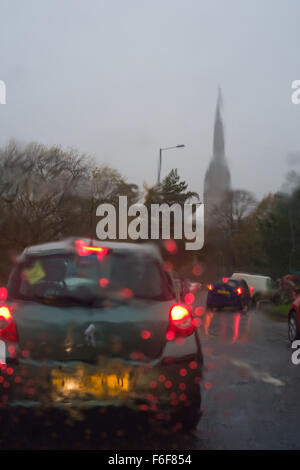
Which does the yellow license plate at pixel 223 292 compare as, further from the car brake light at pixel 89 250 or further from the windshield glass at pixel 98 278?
the car brake light at pixel 89 250

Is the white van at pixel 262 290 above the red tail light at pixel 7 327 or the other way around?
the other way around

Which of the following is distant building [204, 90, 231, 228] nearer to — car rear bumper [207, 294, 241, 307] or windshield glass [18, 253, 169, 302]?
car rear bumper [207, 294, 241, 307]

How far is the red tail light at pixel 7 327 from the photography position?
484cm

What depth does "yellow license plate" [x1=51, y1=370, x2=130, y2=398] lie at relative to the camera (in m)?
4.71

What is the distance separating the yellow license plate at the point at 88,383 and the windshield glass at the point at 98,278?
588 mm

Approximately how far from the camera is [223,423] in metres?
5.47

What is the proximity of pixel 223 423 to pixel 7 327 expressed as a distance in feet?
6.90

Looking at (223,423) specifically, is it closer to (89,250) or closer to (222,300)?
(89,250)

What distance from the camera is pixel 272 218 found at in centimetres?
5497

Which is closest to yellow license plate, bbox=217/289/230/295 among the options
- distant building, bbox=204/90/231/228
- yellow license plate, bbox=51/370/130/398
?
yellow license plate, bbox=51/370/130/398

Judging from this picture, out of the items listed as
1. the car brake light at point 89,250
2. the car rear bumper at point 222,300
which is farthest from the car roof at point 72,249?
Result: the car rear bumper at point 222,300

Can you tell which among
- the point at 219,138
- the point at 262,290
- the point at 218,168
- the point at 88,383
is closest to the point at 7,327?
the point at 88,383
